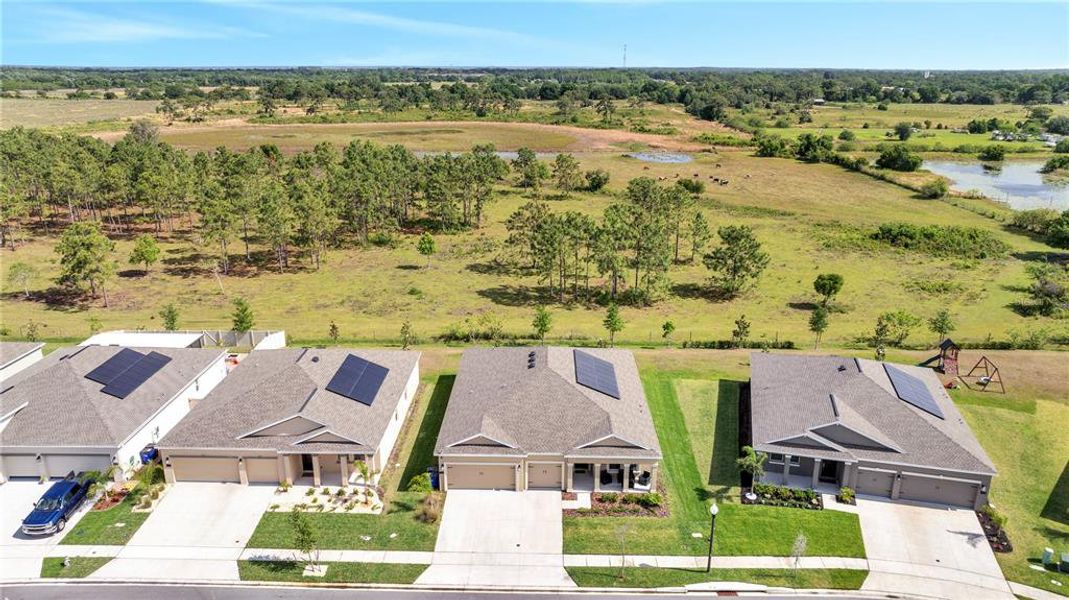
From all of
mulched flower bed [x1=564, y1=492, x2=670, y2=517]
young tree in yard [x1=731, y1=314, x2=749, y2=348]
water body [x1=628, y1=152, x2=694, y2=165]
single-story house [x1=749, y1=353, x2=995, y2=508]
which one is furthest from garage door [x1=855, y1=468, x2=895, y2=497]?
water body [x1=628, y1=152, x2=694, y2=165]

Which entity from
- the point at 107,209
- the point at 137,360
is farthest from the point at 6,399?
the point at 107,209

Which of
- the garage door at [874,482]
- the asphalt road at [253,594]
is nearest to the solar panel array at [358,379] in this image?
the asphalt road at [253,594]

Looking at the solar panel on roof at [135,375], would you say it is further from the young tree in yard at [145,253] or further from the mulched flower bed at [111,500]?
the young tree in yard at [145,253]

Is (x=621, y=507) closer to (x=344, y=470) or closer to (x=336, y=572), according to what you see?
(x=336, y=572)

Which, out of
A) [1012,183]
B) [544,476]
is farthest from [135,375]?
[1012,183]

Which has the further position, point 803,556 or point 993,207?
point 993,207

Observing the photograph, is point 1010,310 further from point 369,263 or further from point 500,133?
point 500,133
